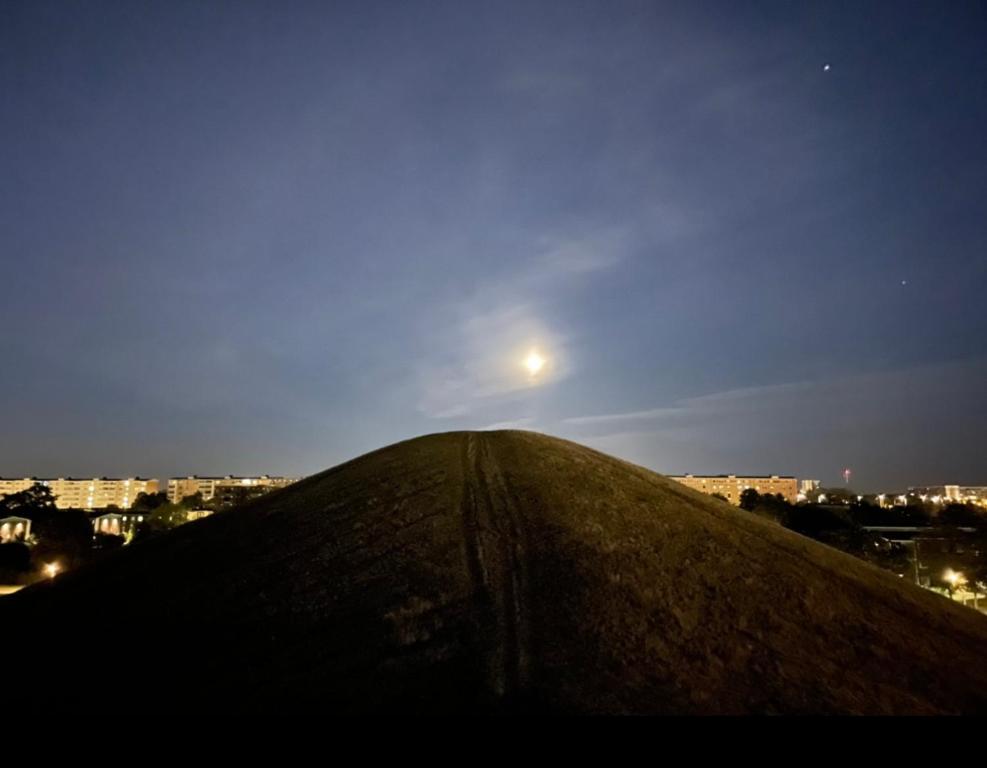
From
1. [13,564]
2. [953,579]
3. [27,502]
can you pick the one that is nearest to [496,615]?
[953,579]

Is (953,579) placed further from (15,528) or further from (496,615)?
(15,528)

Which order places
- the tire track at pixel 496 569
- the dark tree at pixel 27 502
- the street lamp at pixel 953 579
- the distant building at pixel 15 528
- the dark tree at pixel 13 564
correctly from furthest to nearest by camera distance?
the dark tree at pixel 27 502 < the distant building at pixel 15 528 < the dark tree at pixel 13 564 < the street lamp at pixel 953 579 < the tire track at pixel 496 569

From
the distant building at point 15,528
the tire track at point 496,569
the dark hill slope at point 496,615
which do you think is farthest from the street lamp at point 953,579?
the distant building at point 15,528

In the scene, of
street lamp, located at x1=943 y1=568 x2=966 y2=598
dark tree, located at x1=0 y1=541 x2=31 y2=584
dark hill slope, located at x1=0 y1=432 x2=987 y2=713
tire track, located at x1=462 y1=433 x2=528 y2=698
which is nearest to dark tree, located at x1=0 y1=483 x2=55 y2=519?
dark tree, located at x1=0 y1=541 x2=31 y2=584

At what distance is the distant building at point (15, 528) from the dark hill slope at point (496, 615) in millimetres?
83799

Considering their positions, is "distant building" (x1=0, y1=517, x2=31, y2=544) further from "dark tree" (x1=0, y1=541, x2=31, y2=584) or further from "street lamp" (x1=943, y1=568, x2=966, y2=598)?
"street lamp" (x1=943, y1=568, x2=966, y2=598)

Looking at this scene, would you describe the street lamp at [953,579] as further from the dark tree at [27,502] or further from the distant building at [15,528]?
the dark tree at [27,502]

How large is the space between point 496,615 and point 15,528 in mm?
94506

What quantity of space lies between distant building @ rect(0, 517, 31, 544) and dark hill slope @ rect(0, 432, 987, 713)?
275ft

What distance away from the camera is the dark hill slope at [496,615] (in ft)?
18.0

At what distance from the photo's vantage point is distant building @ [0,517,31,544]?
70.5m

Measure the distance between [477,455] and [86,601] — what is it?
6057mm

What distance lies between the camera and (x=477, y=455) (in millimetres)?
10250

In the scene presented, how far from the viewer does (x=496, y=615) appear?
20.1ft
